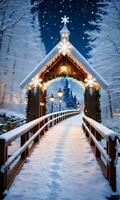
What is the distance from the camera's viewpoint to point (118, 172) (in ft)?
25.2

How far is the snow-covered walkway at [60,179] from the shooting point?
5.69m

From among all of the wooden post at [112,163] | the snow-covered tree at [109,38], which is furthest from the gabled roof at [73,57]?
the wooden post at [112,163]

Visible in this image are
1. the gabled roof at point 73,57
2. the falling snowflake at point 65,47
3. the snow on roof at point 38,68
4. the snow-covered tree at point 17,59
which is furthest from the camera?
the snow-covered tree at point 17,59

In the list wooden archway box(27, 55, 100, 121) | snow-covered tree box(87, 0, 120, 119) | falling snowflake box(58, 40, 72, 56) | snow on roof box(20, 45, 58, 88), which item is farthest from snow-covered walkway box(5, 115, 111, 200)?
snow-covered tree box(87, 0, 120, 119)

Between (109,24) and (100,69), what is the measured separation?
14.8 ft

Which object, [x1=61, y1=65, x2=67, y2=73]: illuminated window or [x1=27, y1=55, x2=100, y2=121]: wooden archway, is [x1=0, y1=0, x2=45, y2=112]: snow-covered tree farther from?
[x1=61, y1=65, x2=67, y2=73]: illuminated window

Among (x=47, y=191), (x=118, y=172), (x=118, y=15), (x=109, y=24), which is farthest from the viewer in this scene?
(x=109, y=24)

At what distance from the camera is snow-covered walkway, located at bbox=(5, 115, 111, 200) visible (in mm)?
5688

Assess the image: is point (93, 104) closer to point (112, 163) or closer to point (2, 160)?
point (112, 163)

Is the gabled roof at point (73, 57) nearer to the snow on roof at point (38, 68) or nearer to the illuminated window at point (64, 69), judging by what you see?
the snow on roof at point (38, 68)

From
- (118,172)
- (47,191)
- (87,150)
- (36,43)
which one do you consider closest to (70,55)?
(87,150)

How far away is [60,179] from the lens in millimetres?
6766

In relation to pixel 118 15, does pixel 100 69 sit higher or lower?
lower

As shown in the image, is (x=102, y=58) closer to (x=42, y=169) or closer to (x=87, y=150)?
(x=87, y=150)
